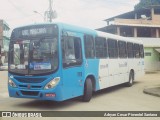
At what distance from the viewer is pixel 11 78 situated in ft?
38.7

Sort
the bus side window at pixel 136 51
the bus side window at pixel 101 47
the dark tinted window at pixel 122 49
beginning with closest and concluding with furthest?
the bus side window at pixel 101 47
the dark tinted window at pixel 122 49
the bus side window at pixel 136 51

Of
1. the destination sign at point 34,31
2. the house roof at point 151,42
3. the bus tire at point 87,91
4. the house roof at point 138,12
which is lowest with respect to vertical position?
the bus tire at point 87,91

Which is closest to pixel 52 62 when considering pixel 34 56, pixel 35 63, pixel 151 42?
pixel 35 63

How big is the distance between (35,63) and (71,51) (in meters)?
1.38

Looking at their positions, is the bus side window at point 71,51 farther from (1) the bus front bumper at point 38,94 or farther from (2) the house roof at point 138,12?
(2) the house roof at point 138,12

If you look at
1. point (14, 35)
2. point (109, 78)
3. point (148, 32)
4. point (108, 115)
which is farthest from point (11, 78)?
point (148, 32)

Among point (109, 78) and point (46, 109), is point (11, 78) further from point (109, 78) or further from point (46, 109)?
point (109, 78)

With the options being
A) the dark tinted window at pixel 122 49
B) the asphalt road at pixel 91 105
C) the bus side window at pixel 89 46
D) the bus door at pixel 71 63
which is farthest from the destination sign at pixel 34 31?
the dark tinted window at pixel 122 49

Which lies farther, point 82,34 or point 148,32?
point 148,32

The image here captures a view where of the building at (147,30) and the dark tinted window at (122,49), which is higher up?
the building at (147,30)

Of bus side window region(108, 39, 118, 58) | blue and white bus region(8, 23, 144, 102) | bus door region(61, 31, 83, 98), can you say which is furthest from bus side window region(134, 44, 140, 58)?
bus door region(61, 31, 83, 98)

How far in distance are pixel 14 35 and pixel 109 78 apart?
528 cm

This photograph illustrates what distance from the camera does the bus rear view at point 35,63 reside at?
11008 millimetres

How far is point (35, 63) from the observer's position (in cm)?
1125
